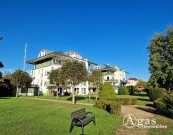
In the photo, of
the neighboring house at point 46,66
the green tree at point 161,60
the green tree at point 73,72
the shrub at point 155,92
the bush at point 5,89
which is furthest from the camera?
the neighboring house at point 46,66

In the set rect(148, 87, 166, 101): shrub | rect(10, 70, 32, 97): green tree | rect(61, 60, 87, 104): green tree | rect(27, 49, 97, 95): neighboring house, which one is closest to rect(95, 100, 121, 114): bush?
rect(61, 60, 87, 104): green tree

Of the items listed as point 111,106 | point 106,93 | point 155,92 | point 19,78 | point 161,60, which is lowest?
point 111,106

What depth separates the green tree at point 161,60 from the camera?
37312 millimetres

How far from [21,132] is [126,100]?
67.3 feet

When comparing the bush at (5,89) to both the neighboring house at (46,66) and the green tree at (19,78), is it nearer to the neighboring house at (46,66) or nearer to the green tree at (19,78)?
the green tree at (19,78)

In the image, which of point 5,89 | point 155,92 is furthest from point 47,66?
point 155,92

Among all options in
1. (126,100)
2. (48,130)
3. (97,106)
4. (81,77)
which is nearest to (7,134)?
(48,130)

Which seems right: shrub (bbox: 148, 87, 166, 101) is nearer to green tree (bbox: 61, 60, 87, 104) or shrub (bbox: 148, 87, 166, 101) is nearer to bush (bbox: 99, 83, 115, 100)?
bush (bbox: 99, 83, 115, 100)

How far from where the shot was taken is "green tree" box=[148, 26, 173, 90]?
3731cm

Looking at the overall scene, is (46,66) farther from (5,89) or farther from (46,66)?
(5,89)

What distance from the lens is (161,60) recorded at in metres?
38.5

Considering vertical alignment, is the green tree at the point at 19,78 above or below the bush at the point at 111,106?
above

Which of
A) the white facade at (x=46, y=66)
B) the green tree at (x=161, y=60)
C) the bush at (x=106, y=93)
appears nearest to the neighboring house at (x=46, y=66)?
the white facade at (x=46, y=66)

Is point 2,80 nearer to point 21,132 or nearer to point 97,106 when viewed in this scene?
point 97,106
